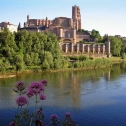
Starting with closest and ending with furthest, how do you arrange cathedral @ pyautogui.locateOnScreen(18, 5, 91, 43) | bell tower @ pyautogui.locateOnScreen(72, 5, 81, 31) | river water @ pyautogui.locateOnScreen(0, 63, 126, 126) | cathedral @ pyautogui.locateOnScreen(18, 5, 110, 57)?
1. river water @ pyautogui.locateOnScreen(0, 63, 126, 126)
2. cathedral @ pyautogui.locateOnScreen(18, 5, 110, 57)
3. cathedral @ pyautogui.locateOnScreen(18, 5, 91, 43)
4. bell tower @ pyautogui.locateOnScreen(72, 5, 81, 31)

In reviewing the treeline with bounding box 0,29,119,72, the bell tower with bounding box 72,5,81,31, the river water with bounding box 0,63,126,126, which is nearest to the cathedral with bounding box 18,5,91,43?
the bell tower with bounding box 72,5,81,31

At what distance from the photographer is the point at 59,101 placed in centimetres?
2089

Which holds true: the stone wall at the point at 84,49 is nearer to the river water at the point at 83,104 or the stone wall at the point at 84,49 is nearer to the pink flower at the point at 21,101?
the river water at the point at 83,104

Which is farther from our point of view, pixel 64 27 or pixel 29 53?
pixel 64 27

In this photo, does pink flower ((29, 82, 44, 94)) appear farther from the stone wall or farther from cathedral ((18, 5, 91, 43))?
cathedral ((18, 5, 91, 43))

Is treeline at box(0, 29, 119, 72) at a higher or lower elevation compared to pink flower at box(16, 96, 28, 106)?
higher

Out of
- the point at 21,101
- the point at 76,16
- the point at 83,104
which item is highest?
the point at 76,16

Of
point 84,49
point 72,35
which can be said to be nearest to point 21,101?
point 84,49

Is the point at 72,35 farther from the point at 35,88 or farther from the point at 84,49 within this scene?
the point at 35,88

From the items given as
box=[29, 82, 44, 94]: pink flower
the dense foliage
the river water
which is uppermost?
the dense foliage

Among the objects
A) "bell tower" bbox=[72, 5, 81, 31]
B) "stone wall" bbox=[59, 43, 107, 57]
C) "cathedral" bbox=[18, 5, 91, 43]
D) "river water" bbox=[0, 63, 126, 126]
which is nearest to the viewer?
"river water" bbox=[0, 63, 126, 126]

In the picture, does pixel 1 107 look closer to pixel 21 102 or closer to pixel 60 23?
pixel 21 102

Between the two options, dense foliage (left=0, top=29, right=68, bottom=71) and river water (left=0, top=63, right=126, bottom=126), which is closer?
river water (left=0, top=63, right=126, bottom=126)

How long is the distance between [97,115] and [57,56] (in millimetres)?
30127
